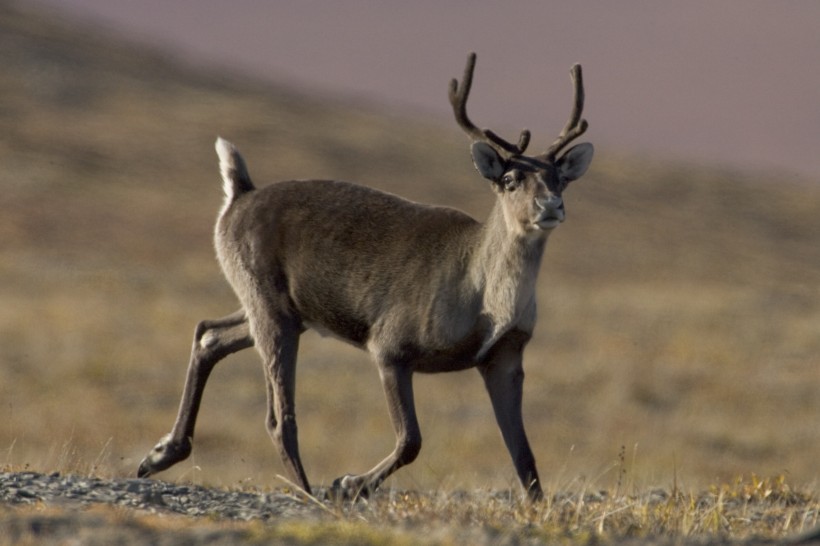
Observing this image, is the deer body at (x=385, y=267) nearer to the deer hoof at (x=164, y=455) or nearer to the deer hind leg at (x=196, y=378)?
the deer hind leg at (x=196, y=378)

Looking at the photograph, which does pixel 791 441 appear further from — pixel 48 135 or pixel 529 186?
pixel 48 135

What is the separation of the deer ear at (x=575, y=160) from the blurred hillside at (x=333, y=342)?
200 centimetres

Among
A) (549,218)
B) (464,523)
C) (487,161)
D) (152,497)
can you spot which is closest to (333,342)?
(487,161)

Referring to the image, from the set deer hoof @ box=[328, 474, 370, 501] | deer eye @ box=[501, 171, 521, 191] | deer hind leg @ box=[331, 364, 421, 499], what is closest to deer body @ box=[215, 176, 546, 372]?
deer hind leg @ box=[331, 364, 421, 499]

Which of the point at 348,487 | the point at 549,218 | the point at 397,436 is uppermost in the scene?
the point at 549,218

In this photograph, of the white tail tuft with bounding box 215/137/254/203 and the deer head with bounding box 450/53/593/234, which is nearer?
the deer head with bounding box 450/53/593/234

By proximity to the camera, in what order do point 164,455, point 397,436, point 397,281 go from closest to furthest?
point 397,436 → point 397,281 → point 164,455

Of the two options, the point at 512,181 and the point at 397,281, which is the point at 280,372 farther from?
the point at 512,181

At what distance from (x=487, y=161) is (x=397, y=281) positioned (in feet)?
3.13

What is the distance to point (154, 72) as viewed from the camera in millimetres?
74250

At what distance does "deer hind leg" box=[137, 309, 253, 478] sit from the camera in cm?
1018

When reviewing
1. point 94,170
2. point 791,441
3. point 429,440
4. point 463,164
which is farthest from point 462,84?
point 463,164

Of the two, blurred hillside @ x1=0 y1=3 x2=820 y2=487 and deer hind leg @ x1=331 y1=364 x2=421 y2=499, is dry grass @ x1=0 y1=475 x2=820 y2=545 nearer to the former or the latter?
deer hind leg @ x1=331 y1=364 x2=421 y2=499

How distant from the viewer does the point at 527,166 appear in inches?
366
